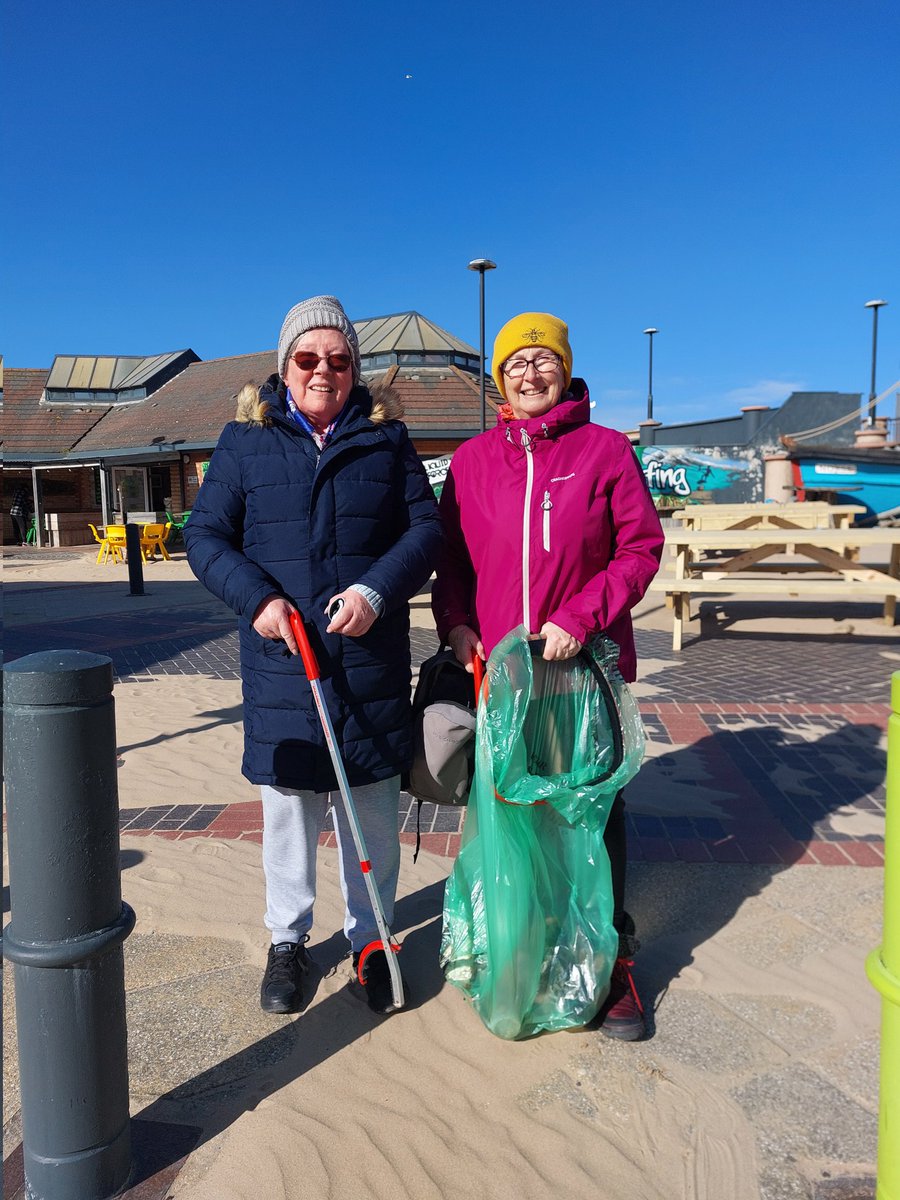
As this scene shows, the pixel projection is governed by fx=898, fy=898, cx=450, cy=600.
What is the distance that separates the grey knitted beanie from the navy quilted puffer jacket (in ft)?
0.49

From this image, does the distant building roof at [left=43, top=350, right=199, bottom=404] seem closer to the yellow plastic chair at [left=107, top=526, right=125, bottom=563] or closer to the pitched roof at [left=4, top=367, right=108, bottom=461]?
the pitched roof at [left=4, top=367, right=108, bottom=461]

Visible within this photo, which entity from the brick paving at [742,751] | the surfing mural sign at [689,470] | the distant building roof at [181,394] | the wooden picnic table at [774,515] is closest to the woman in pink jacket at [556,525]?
the brick paving at [742,751]

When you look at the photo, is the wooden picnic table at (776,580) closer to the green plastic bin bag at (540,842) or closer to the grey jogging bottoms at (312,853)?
the green plastic bin bag at (540,842)

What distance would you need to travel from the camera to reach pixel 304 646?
7.63 ft

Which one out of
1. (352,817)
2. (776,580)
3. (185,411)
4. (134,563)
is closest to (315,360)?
(352,817)

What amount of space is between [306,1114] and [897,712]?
66.9 inches

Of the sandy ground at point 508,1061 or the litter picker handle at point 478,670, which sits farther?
the litter picker handle at point 478,670

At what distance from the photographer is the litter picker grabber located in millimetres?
2342

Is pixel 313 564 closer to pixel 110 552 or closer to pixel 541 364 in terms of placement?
pixel 541 364

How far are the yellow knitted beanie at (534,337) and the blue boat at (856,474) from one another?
16659 mm

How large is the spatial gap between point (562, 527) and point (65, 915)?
1530 millimetres

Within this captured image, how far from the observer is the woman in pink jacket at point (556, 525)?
98.0 inches

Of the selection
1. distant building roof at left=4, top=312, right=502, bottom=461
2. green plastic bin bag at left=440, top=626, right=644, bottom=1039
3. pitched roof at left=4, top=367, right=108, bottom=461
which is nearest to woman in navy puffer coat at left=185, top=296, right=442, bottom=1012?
green plastic bin bag at left=440, top=626, right=644, bottom=1039

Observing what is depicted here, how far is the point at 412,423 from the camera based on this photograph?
22.4 metres
